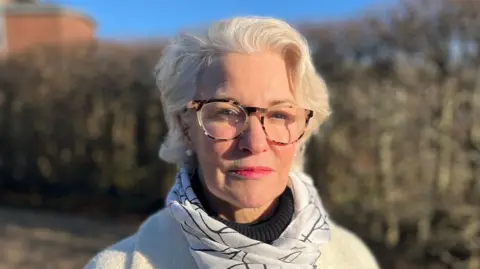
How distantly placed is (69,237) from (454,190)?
5.00 m

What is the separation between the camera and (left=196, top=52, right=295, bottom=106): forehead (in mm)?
1829

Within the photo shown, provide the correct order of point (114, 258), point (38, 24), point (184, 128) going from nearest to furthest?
1. point (114, 258)
2. point (184, 128)
3. point (38, 24)

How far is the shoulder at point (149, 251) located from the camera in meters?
1.90

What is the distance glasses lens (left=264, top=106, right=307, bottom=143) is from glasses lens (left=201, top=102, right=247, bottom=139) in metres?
0.09

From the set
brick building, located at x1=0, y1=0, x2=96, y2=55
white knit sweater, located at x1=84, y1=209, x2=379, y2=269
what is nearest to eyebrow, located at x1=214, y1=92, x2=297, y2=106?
white knit sweater, located at x1=84, y1=209, x2=379, y2=269

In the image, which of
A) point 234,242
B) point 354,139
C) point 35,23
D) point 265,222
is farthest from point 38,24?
point 234,242

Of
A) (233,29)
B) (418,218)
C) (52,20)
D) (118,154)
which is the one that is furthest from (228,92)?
(52,20)

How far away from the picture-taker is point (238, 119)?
5.99 ft

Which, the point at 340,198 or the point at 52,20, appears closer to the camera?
the point at 340,198

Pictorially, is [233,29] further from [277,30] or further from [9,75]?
[9,75]

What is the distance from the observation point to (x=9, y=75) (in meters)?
10.2

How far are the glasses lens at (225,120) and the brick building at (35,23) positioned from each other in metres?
18.0

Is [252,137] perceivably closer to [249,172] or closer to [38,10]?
[249,172]

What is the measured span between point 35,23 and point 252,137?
18920 mm
